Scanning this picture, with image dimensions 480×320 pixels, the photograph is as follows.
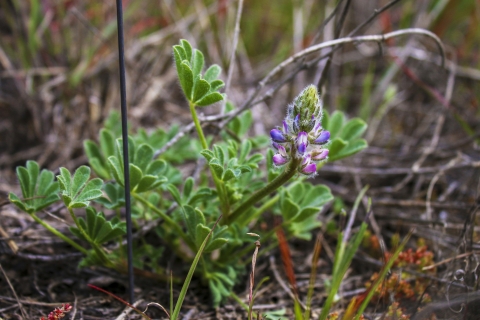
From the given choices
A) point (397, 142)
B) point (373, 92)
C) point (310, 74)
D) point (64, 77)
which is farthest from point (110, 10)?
point (397, 142)

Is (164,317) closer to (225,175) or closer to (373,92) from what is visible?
(225,175)

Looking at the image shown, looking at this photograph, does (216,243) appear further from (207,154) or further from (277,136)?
(277,136)

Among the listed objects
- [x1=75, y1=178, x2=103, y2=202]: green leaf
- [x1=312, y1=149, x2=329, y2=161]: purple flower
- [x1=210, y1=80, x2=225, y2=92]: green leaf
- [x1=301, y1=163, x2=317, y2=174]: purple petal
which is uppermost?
[x1=210, y1=80, x2=225, y2=92]: green leaf

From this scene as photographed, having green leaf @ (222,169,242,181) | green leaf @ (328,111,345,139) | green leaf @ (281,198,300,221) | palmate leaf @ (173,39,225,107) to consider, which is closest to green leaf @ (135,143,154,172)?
palmate leaf @ (173,39,225,107)

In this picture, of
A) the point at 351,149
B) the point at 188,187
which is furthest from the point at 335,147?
the point at 188,187

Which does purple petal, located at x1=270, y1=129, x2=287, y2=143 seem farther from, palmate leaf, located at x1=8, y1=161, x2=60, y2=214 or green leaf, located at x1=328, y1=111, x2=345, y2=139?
palmate leaf, located at x1=8, y1=161, x2=60, y2=214

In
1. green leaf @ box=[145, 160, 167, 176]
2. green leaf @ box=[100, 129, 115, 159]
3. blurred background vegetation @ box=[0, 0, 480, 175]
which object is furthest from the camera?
blurred background vegetation @ box=[0, 0, 480, 175]
